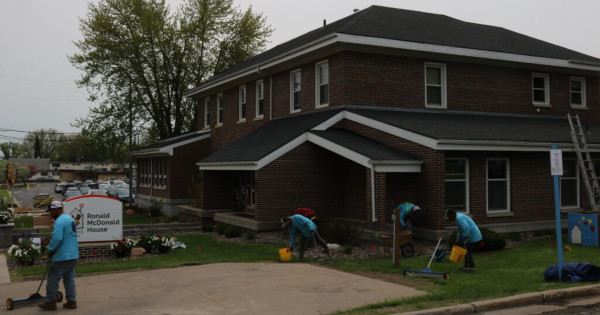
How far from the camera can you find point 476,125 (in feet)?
63.2

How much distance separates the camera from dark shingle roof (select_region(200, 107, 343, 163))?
63.0ft

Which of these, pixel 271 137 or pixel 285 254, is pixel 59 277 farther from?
pixel 271 137

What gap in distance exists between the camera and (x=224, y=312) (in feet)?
28.5

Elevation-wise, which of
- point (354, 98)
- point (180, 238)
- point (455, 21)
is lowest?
point (180, 238)

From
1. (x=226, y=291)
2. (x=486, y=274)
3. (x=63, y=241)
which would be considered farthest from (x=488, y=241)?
(x=63, y=241)

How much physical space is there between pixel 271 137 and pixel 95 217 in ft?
25.1

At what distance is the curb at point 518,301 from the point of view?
854cm

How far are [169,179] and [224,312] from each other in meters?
23.2

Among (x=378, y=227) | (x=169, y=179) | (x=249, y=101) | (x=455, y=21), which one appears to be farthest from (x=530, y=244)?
(x=169, y=179)

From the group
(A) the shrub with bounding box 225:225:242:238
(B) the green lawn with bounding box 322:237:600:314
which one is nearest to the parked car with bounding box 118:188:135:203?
(A) the shrub with bounding box 225:225:242:238

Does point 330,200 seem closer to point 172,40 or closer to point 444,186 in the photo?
point 444,186

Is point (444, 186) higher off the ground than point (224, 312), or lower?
higher

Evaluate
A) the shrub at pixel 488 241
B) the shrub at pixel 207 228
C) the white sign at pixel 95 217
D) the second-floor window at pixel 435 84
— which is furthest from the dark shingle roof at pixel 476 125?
the white sign at pixel 95 217

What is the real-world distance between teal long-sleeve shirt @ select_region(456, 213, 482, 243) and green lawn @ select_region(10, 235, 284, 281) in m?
5.01
